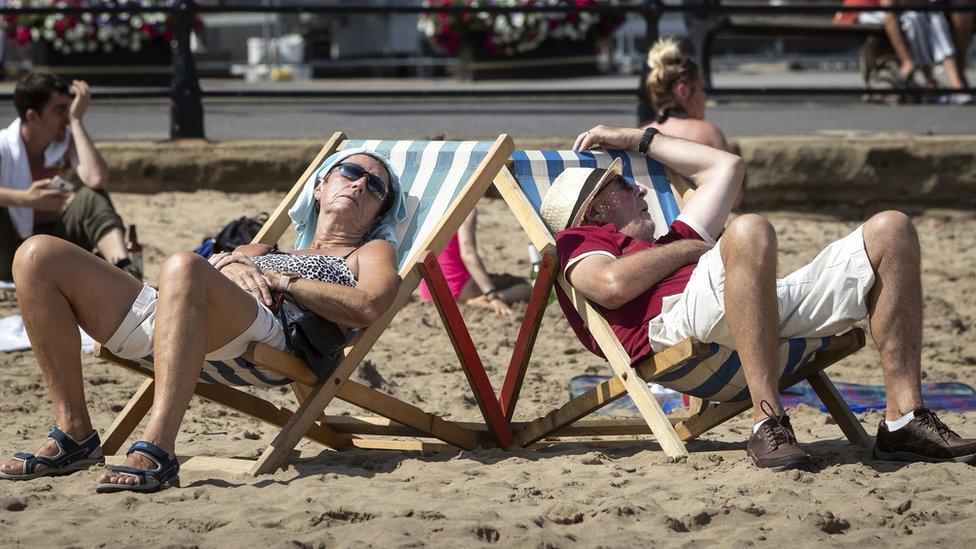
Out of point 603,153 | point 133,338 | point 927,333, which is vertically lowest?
point 927,333

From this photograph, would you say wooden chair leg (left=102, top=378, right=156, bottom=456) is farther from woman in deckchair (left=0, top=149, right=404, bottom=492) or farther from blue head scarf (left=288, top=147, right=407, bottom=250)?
blue head scarf (left=288, top=147, right=407, bottom=250)

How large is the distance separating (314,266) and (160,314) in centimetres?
57

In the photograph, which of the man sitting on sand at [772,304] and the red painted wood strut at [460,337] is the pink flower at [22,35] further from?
the man sitting on sand at [772,304]

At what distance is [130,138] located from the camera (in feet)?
26.6

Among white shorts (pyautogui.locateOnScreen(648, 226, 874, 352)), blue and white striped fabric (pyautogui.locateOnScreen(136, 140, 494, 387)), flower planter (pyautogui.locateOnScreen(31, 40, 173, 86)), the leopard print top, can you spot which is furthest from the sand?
flower planter (pyautogui.locateOnScreen(31, 40, 173, 86))

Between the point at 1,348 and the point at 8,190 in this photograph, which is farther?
the point at 8,190

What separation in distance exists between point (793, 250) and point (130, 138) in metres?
4.03

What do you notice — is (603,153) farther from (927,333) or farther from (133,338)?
(927,333)

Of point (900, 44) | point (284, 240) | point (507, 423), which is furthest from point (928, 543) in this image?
point (900, 44)

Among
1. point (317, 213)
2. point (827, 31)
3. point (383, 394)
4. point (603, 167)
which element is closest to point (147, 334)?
point (383, 394)

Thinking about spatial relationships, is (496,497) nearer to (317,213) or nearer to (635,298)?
(635,298)

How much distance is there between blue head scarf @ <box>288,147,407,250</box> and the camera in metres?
4.12

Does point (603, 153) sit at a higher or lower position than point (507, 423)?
higher

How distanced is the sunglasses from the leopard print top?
26cm
